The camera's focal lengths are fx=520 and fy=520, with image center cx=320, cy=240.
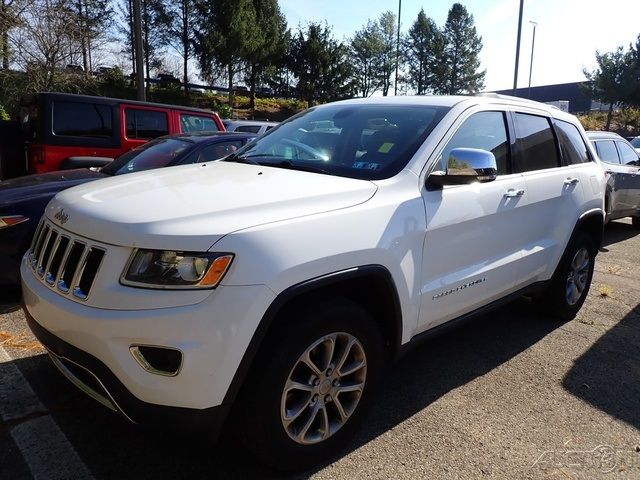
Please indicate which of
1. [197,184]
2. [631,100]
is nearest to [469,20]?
[631,100]

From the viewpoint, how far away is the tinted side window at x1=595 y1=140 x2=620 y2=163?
27.8ft

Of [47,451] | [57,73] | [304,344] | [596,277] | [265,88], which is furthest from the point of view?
[265,88]

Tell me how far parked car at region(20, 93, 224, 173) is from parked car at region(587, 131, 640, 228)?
693 cm

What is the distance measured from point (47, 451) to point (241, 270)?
142cm

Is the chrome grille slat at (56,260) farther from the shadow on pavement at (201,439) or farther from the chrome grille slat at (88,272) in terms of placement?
the shadow on pavement at (201,439)

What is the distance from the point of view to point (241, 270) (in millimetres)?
1983

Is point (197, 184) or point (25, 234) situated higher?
point (197, 184)

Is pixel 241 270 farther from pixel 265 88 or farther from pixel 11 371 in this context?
pixel 265 88

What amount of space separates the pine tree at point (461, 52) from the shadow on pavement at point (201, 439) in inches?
2387

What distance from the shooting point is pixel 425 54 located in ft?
198

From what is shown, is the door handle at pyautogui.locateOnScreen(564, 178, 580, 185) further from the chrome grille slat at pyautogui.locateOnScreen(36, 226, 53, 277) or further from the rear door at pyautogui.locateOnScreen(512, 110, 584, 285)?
the chrome grille slat at pyautogui.locateOnScreen(36, 226, 53, 277)

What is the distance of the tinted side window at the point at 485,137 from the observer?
10.2 feet

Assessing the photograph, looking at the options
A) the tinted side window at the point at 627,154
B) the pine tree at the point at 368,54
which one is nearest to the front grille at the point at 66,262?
the tinted side window at the point at 627,154

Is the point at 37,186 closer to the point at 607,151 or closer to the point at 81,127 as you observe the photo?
the point at 81,127
